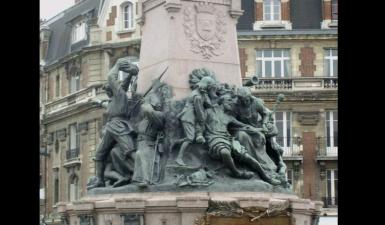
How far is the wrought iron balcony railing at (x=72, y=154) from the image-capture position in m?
59.4

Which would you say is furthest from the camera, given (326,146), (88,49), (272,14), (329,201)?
(88,49)

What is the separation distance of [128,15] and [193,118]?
129 ft

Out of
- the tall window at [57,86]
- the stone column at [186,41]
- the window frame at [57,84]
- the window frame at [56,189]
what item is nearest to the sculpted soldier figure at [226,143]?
the stone column at [186,41]

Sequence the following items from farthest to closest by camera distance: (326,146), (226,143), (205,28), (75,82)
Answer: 1. (75,82)
2. (326,146)
3. (205,28)
4. (226,143)

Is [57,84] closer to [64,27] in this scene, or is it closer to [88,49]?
[64,27]

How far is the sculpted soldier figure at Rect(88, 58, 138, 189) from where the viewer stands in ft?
63.6

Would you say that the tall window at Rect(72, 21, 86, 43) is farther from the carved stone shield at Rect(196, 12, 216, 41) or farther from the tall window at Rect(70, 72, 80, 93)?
the carved stone shield at Rect(196, 12, 216, 41)

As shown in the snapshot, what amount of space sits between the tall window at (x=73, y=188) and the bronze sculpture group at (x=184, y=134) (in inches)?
1542

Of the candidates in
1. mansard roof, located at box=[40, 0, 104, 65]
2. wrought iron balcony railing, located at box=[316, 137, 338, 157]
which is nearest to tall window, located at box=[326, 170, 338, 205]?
wrought iron balcony railing, located at box=[316, 137, 338, 157]

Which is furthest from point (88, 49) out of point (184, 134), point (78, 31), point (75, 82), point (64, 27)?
point (184, 134)

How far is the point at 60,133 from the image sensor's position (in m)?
62.1

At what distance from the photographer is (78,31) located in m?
61.6

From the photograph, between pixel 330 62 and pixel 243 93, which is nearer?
pixel 243 93
